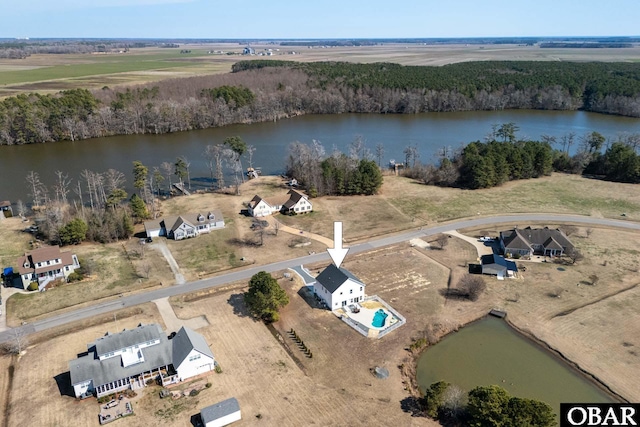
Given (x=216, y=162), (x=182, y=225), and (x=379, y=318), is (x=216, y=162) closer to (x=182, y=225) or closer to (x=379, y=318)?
(x=182, y=225)

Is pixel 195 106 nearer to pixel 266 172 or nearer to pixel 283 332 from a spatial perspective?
pixel 266 172

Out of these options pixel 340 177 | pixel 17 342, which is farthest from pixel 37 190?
pixel 340 177

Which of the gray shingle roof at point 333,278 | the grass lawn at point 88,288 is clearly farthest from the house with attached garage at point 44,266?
the gray shingle roof at point 333,278

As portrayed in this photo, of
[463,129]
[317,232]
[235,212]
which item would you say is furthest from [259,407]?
[463,129]

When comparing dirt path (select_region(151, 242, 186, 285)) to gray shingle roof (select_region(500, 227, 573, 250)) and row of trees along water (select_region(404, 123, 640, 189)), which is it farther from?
row of trees along water (select_region(404, 123, 640, 189))

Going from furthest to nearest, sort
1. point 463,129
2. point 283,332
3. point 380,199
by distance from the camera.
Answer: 1. point 463,129
2. point 380,199
3. point 283,332
